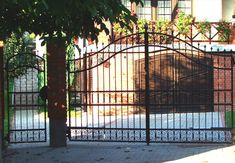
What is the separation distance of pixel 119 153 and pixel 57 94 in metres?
2.02

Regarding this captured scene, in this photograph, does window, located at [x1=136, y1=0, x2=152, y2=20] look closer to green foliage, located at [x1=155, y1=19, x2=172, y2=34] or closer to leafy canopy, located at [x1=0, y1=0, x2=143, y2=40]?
green foliage, located at [x1=155, y1=19, x2=172, y2=34]

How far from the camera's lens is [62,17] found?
23.5ft

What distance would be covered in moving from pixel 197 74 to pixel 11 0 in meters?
12.6

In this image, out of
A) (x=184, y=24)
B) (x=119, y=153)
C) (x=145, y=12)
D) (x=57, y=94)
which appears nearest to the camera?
(x=119, y=153)

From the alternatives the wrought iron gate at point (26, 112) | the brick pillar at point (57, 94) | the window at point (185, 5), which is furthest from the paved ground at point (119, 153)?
the window at point (185, 5)

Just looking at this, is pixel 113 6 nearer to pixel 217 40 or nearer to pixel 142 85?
pixel 142 85

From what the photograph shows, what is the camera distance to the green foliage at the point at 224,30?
18.7m

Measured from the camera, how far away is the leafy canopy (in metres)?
6.83

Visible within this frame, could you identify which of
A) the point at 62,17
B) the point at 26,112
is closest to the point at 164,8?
the point at 26,112

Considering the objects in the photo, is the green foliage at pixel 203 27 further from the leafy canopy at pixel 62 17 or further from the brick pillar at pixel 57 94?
the leafy canopy at pixel 62 17

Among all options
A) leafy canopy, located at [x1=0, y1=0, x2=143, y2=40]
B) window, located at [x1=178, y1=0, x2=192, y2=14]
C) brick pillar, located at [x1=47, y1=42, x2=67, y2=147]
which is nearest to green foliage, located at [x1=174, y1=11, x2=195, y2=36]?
window, located at [x1=178, y1=0, x2=192, y2=14]

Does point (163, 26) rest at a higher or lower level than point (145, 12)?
lower

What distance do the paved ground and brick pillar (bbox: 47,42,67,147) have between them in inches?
14.6

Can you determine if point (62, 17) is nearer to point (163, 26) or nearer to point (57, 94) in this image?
point (57, 94)
